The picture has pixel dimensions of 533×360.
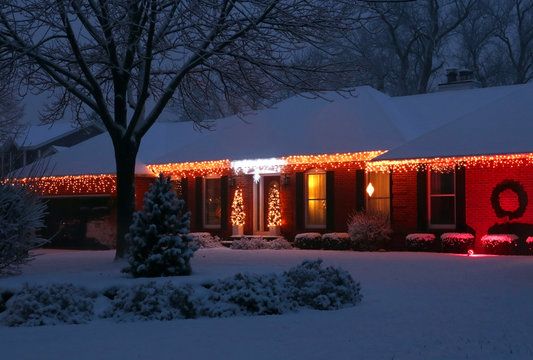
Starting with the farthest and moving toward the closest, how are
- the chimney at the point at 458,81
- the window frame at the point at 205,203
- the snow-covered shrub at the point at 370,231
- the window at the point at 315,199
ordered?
1. the chimney at the point at 458,81
2. the window frame at the point at 205,203
3. the window at the point at 315,199
4. the snow-covered shrub at the point at 370,231

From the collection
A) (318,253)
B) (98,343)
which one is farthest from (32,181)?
(318,253)

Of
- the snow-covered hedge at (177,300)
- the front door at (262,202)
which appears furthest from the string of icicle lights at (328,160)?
the snow-covered hedge at (177,300)

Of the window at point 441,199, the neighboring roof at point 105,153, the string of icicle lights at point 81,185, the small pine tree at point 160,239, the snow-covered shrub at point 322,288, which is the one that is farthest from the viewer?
the neighboring roof at point 105,153

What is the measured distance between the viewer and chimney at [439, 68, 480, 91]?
29469mm

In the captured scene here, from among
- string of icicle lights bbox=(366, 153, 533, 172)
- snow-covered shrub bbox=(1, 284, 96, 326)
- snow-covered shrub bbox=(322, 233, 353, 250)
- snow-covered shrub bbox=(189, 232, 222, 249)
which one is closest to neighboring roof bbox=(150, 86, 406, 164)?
string of icicle lights bbox=(366, 153, 533, 172)

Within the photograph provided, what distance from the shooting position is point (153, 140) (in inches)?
1273

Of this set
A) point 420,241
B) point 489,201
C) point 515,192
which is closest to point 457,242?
point 420,241

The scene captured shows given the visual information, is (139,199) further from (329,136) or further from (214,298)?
(214,298)

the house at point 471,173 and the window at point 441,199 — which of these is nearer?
the house at point 471,173

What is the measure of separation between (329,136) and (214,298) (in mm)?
14581

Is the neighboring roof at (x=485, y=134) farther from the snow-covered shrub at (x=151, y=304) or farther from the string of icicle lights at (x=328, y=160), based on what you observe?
the snow-covered shrub at (x=151, y=304)

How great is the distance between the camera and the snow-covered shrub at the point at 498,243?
20.4 metres

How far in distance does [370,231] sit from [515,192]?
4396 millimetres

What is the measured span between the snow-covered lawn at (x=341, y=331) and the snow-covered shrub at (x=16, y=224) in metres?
1.41
